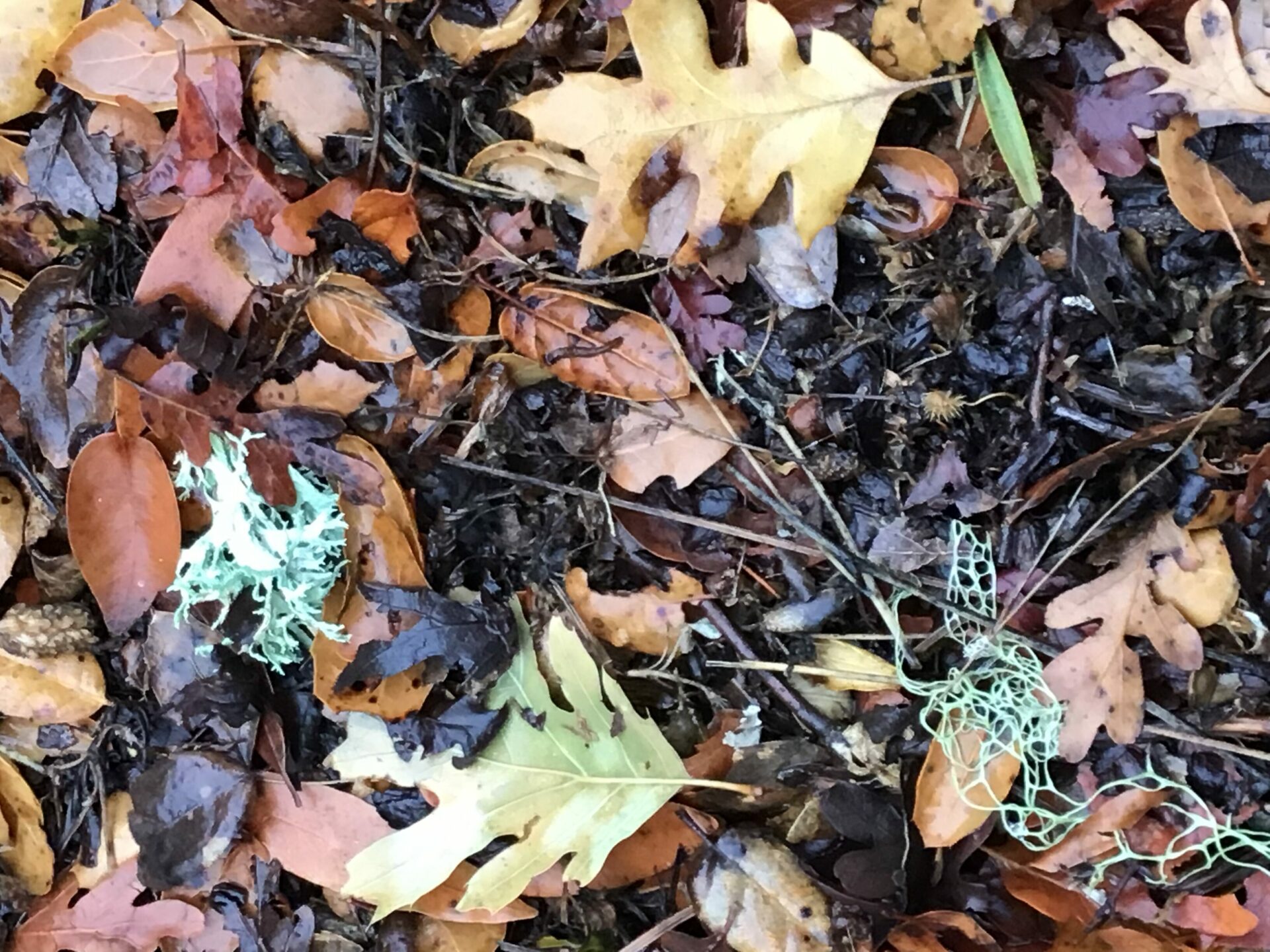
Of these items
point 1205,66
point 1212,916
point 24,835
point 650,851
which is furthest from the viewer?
point 24,835

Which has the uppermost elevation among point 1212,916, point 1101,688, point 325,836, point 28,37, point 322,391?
point 28,37

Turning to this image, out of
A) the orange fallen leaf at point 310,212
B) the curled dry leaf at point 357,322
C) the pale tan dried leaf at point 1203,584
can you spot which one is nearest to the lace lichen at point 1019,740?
the pale tan dried leaf at point 1203,584

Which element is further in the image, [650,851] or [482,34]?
[650,851]

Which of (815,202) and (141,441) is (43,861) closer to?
(141,441)

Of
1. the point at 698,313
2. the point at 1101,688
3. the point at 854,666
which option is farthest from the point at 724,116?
the point at 1101,688

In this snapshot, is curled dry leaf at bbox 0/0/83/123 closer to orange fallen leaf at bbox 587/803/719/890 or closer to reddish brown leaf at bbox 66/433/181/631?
reddish brown leaf at bbox 66/433/181/631

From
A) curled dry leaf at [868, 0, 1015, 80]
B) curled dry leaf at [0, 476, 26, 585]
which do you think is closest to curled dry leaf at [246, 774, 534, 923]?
curled dry leaf at [0, 476, 26, 585]

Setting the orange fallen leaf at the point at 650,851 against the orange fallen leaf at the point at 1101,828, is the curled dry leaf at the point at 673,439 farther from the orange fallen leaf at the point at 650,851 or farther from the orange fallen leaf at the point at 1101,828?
the orange fallen leaf at the point at 1101,828

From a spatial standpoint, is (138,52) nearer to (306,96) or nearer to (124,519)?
Answer: (306,96)
